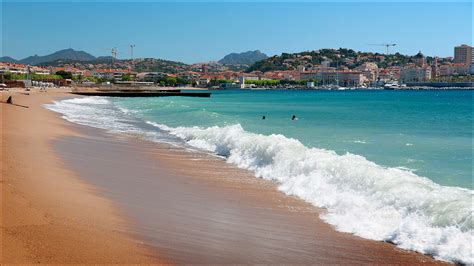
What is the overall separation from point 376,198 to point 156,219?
381 centimetres

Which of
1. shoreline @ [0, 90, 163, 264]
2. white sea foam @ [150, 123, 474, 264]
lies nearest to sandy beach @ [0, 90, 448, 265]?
shoreline @ [0, 90, 163, 264]

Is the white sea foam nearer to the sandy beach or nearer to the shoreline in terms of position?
the sandy beach

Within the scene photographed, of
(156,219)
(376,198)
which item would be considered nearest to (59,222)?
(156,219)

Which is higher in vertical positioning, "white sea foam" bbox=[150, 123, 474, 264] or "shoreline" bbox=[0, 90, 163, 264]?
"shoreline" bbox=[0, 90, 163, 264]

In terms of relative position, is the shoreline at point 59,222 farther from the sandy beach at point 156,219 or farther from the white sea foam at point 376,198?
the white sea foam at point 376,198

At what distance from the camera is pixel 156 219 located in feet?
24.9

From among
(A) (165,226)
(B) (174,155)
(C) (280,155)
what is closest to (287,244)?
(A) (165,226)

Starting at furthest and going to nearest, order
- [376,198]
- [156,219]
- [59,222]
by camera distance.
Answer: [376,198]
[156,219]
[59,222]

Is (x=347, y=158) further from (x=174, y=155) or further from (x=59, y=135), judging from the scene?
(x=59, y=135)

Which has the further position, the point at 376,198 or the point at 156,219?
the point at 376,198

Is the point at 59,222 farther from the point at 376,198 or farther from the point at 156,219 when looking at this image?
the point at 376,198

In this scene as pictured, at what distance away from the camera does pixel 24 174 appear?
967 centimetres

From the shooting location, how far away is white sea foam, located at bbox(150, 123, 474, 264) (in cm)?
684

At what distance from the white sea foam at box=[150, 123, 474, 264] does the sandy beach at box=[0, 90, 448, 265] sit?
359 mm
